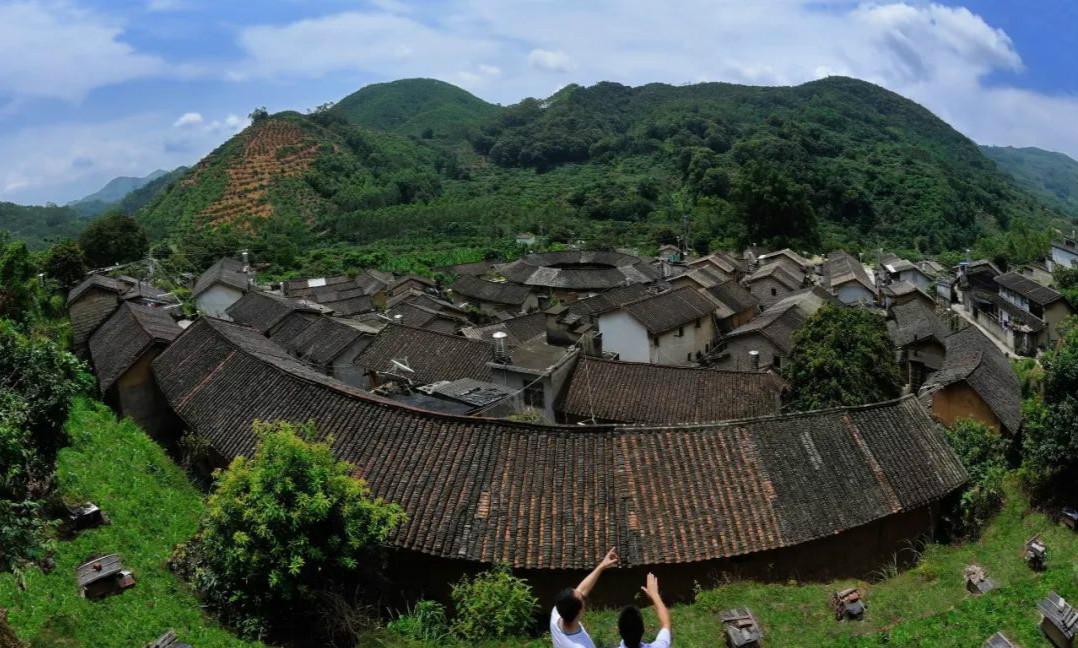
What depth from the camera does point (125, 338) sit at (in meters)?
24.7

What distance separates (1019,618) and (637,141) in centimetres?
13487

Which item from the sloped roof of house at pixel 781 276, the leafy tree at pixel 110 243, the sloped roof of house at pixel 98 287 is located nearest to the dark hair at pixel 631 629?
the sloped roof of house at pixel 98 287

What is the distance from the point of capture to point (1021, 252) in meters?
70.1

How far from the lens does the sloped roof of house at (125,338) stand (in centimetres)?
2206

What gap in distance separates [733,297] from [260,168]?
270ft

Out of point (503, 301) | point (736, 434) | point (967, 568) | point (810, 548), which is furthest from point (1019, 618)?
point (503, 301)

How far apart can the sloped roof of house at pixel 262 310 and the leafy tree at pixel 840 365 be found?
22809 mm

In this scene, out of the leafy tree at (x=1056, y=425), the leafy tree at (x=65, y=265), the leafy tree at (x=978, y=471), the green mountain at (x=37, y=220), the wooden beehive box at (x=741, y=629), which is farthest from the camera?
the green mountain at (x=37, y=220)

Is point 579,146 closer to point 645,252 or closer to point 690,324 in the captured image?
point 645,252

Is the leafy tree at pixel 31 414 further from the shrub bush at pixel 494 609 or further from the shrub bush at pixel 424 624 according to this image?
the shrub bush at pixel 494 609

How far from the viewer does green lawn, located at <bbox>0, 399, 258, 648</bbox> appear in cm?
1010

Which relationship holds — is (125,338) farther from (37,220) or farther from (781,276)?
(37,220)

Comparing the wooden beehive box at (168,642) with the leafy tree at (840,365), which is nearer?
the wooden beehive box at (168,642)

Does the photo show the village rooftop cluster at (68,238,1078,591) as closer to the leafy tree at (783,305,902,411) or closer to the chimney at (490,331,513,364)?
the chimney at (490,331,513,364)
